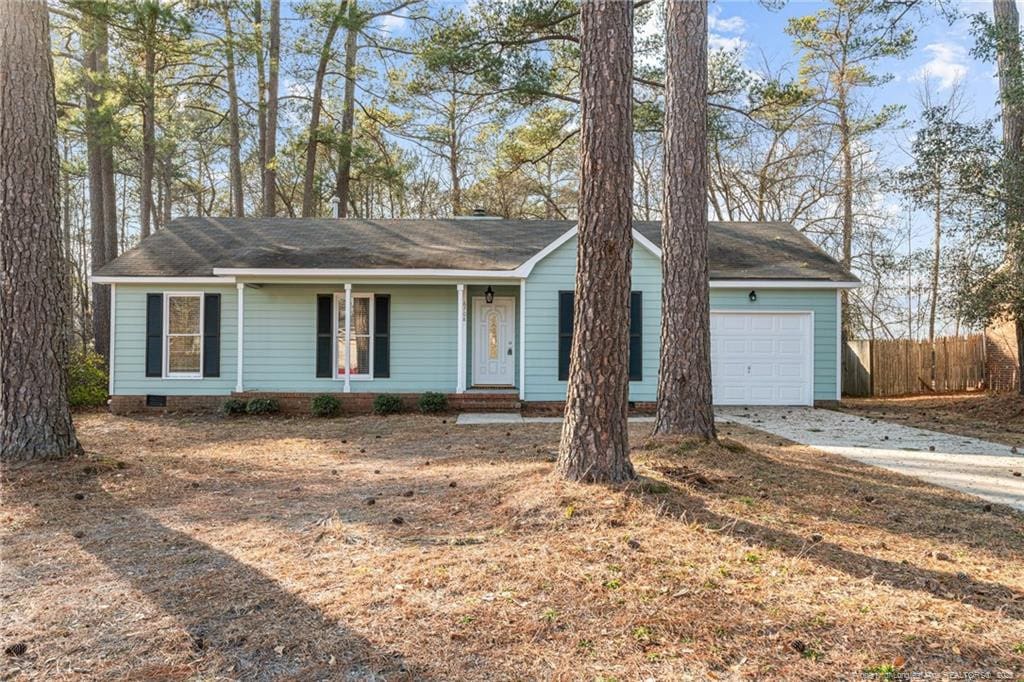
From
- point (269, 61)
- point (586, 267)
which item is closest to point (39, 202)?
point (586, 267)

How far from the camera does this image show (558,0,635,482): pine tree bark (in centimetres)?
445

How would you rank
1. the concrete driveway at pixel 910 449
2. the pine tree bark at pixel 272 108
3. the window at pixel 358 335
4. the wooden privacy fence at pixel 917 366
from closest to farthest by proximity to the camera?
the concrete driveway at pixel 910 449
the window at pixel 358 335
the wooden privacy fence at pixel 917 366
the pine tree bark at pixel 272 108

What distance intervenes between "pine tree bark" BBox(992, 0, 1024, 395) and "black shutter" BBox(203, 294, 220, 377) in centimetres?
1436

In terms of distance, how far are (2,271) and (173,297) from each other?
270 inches

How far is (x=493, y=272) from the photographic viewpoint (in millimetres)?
11375

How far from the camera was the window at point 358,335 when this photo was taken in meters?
11.9

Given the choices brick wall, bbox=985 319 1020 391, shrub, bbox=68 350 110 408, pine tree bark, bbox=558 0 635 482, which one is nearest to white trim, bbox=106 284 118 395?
shrub, bbox=68 350 110 408

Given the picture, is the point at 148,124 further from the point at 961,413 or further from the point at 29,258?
the point at 961,413

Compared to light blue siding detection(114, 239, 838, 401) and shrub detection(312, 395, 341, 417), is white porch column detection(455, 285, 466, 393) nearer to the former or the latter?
light blue siding detection(114, 239, 838, 401)

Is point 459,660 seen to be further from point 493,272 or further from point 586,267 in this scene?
point 493,272

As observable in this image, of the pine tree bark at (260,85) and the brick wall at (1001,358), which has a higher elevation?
the pine tree bark at (260,85)

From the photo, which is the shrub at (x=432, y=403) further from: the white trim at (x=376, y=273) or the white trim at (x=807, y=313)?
the white trim at (x=807, y=313)

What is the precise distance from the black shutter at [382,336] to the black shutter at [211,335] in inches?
119

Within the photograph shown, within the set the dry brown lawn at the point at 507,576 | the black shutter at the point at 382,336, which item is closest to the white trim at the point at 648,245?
the black shutter at the point at 382,336
